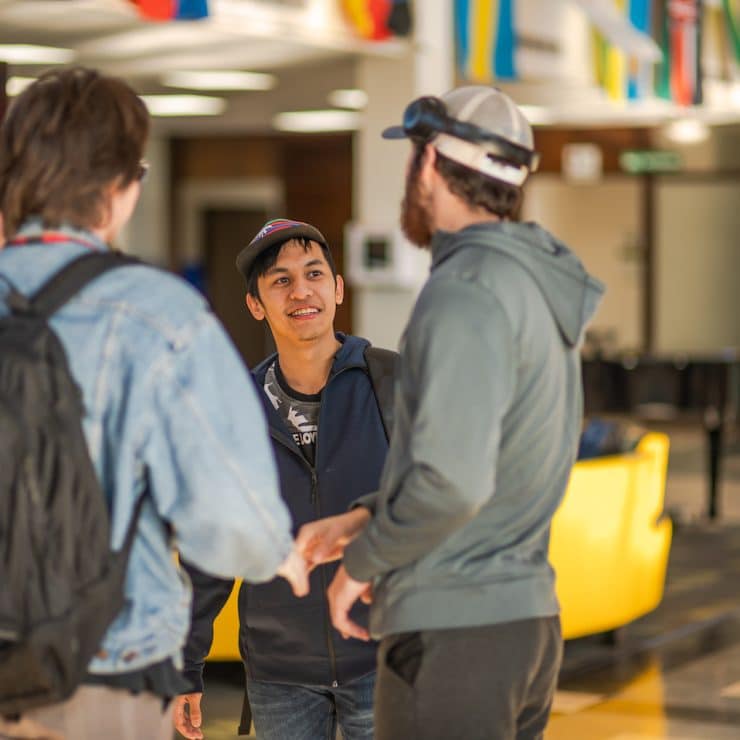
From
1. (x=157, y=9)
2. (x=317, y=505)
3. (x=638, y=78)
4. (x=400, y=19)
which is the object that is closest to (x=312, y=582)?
(x=317, y=505)

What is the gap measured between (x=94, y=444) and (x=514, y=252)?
2.26ft

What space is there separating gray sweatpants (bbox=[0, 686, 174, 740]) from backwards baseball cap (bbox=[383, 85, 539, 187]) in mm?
914

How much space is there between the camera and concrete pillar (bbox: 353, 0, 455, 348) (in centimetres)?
955

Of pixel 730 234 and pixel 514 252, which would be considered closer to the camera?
pixel 514 252

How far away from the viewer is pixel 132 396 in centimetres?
198

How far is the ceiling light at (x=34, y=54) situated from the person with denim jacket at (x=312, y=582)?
845 cm

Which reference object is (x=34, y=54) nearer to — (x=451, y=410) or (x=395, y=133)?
(x=395, y=133)

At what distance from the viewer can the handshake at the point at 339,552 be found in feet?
7.78

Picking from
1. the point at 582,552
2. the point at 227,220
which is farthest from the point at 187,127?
the point at 582,552

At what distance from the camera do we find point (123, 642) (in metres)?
2.03

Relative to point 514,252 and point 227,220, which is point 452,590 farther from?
point 227,220

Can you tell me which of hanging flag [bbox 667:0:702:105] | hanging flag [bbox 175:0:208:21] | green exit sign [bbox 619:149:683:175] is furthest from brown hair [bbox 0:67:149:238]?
green exit sign [bbox 619:149:683:175]

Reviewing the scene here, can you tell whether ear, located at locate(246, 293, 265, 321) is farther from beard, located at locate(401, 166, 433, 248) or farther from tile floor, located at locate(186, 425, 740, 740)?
tile floor, located at locate(186, 425, 740, 740)

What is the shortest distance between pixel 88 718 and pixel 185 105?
14.6 m
